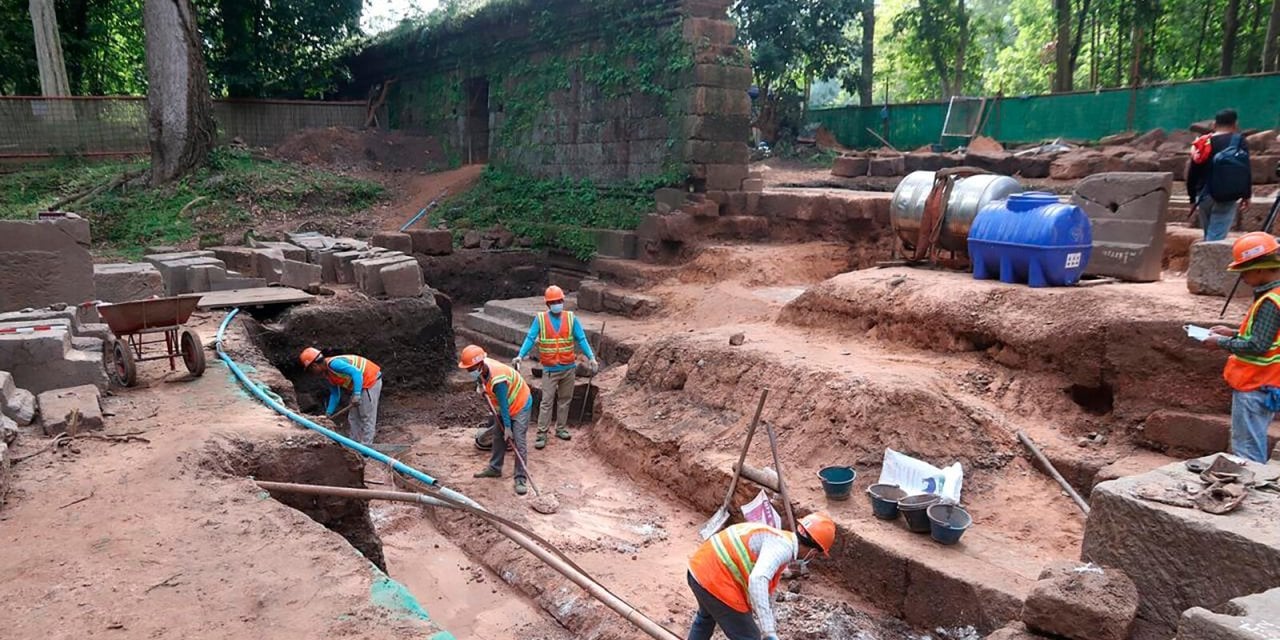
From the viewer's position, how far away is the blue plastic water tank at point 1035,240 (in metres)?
7.23

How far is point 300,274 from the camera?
10258 millimetres

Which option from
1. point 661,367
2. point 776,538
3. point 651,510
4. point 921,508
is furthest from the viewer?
point 661,367

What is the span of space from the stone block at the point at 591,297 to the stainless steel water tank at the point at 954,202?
480cm

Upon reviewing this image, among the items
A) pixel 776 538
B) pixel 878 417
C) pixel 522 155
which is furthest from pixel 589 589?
pixel 522 155

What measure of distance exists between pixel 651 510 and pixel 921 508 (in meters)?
2.52

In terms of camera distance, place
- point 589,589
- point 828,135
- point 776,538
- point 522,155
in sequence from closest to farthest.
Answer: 1. point 776,538
2. point 589,589
3. point 522,155
4. point 828,135

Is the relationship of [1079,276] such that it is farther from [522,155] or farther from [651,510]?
[522,155]

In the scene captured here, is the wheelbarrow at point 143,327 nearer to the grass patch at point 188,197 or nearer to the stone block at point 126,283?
the stone block at point 126,283

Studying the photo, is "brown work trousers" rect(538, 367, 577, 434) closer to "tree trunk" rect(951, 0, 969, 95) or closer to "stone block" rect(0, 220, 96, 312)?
"stone block" rect(0, 220, 96, 312)

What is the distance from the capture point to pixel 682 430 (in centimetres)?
775

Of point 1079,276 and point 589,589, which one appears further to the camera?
point 1079,276

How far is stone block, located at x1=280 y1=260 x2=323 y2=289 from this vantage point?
33.7ft

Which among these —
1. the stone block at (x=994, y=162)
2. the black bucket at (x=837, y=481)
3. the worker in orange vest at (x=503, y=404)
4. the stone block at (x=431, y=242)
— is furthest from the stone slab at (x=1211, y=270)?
the stone block at (x=431, y=242)

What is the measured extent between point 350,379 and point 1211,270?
25.5 feet
